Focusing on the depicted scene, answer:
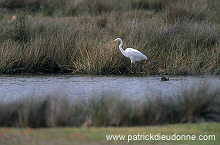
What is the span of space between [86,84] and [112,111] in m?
5.39

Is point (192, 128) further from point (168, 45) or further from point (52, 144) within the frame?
point (168, 45)

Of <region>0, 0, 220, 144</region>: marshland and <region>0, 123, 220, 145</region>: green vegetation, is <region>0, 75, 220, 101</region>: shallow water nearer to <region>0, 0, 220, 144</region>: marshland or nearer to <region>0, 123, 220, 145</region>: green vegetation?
<region>0, 0, 220, 144</region>: marshland

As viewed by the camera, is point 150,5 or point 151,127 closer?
point 151,127

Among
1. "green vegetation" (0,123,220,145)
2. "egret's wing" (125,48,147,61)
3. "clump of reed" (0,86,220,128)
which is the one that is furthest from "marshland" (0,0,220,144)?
"egret's wing" (125,48,147,61)

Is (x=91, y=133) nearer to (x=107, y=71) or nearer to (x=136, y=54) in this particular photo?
(x=136, y=54)

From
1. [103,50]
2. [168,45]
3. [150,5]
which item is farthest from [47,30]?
[150,5]

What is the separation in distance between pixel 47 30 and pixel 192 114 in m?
9.56

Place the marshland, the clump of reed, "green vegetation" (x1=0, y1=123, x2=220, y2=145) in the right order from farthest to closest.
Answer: the marshland → the clump of reed → "green vegetation" (x1=0, y1=123, x2=220, y2=145)

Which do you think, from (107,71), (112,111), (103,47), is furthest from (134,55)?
(112,111)

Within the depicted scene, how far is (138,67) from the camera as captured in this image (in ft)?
49.9

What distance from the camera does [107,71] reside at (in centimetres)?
1509

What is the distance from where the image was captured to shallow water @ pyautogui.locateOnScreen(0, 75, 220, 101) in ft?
38.4

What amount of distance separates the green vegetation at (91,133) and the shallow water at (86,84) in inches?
131

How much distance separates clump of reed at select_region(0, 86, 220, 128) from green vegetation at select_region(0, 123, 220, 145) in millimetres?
276
